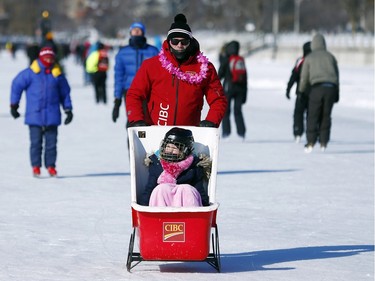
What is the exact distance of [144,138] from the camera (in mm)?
6633

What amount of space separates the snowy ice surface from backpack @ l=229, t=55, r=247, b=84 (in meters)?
0.92

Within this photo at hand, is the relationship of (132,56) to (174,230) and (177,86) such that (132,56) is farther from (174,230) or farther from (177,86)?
(174,230)

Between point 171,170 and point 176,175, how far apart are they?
41 millimetres

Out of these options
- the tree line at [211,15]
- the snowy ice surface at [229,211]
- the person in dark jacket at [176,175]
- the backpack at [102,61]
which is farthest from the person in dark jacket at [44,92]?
the tree line at [211,15]

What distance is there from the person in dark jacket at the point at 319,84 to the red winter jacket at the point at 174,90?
287 inches

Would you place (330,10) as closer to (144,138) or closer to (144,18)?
(144,18)

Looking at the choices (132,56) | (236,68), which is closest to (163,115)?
(132,56)

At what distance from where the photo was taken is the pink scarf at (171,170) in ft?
20.9

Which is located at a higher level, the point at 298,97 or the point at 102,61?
the point at 102,61

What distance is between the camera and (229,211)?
31.3 ft

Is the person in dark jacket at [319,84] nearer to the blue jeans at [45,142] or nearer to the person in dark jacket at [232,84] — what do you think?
the person in dark jacket at [232,84]

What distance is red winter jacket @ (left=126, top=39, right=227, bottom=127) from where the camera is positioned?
691 centimetres

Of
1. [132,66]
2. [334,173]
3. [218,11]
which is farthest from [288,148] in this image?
[218,11]

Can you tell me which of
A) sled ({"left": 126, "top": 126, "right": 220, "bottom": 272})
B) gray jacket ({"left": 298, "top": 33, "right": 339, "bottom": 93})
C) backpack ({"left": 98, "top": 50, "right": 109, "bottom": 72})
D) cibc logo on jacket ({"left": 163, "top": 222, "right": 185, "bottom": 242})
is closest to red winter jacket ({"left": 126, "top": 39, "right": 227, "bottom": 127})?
sled ({"left": 126, "top": 126, "right": 220, "bottom": 272})
